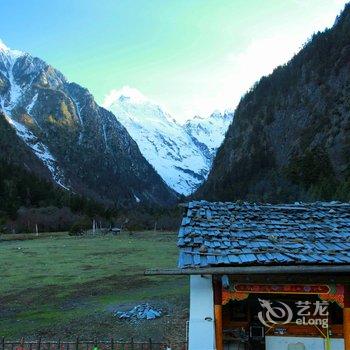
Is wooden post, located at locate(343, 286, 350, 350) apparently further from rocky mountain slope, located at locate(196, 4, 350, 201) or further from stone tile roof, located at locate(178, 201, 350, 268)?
rocky mountain slope, located at locate(196, 4, 350, 201)

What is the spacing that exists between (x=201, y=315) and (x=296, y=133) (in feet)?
274

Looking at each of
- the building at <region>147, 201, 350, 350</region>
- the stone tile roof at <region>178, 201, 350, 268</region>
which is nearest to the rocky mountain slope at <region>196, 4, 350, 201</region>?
the stone tile roof at <region>178, 201, 350, 268</region>

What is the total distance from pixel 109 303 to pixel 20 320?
4.22 meters

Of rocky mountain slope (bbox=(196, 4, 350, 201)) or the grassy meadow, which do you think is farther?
rocky mountain slope (bbox=(196, 4, 350, 201))

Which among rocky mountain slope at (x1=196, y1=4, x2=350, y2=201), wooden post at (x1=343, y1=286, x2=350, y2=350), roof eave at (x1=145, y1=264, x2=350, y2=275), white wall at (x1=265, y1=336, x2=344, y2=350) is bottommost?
white wall at (x1=265, y1=336, x2=344, y2=350)

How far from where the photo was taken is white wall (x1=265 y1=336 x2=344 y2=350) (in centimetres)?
1041

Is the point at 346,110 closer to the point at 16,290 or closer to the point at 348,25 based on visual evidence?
the point at 348,25

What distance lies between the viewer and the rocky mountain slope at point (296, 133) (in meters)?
72.4

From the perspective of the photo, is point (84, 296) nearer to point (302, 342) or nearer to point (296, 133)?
point (302, 342)

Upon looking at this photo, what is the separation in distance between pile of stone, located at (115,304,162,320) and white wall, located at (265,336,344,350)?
8.73 meters

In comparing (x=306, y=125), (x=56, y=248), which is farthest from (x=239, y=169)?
(x=56, y=248)

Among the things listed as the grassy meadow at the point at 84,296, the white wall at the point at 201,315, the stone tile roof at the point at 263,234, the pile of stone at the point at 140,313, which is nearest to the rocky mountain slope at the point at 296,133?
the grassy meadow at the point at 84,296

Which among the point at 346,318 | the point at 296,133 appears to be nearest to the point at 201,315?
the point at 346,318

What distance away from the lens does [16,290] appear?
982 inches
